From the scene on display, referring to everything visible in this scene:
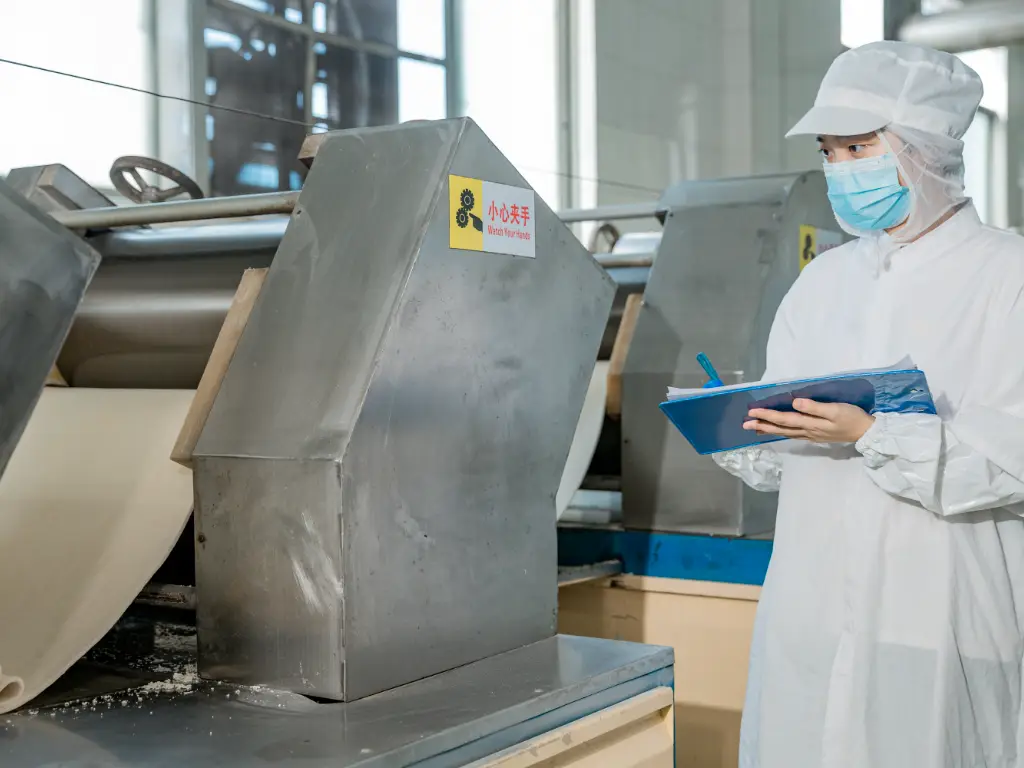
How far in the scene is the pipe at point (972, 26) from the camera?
18.4 ft

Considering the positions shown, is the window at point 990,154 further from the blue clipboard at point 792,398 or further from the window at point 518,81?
the blue clipboard at point 792,398

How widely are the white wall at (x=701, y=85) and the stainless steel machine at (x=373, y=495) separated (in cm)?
309

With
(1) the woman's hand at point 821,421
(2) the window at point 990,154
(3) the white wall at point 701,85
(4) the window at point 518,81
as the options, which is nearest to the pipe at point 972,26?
(3) the white wall at point 701,85

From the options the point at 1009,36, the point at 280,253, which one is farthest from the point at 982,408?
the point at 1009,36

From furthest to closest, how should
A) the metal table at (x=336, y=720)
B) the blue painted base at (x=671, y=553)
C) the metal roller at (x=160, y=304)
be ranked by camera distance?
the blue painted base at (x=671, y=553) → the metal roller at (x=160, y=304) → the metal table at (x=336, y=720)

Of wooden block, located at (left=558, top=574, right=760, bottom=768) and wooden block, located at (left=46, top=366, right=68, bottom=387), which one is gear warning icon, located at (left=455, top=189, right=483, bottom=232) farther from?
wooden block, located at (left=558, top=574, right=760, bottom=768)

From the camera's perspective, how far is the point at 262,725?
1.09 metres

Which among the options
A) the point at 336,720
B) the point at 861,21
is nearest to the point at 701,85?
the point at 861,21

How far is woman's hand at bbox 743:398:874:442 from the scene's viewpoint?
4.33ft

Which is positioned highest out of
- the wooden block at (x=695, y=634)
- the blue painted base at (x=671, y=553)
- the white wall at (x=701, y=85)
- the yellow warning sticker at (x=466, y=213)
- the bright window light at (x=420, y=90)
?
the white wall at (x=701, y=85)

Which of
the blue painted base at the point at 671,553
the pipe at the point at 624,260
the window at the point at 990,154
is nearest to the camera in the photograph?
the blue painted base at the point at 671,553

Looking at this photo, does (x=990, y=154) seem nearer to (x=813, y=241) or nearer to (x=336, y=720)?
(x=813, y=241)

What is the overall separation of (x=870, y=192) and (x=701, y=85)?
3.93 metres

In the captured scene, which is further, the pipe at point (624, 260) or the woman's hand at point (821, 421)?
the pipe at point (624, 260)
